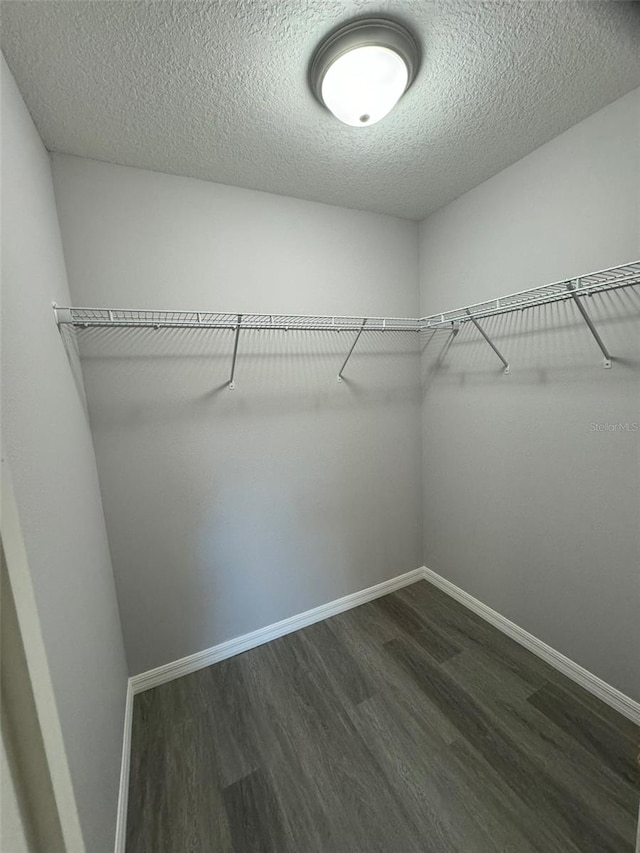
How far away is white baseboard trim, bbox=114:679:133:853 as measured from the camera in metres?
1.10

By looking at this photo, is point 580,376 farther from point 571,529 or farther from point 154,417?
point 154,417

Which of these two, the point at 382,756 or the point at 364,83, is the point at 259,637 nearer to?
the point at 382,756

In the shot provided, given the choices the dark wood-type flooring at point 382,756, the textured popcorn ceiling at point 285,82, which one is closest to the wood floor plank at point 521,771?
the dark wood-type flooring at point 382,756

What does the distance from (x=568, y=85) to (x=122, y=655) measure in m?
2.99

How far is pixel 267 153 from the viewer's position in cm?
148

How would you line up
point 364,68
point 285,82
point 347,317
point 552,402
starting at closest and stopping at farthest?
point 364,68
point 285,82
point 552,402
point 347,317

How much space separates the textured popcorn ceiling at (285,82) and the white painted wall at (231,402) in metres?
0.23

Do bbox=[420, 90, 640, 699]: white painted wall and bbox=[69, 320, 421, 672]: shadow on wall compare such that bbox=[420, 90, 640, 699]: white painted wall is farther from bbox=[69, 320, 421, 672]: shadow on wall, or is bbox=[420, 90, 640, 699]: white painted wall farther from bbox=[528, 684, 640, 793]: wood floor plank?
bbox=[69, 320, 421, 672]: shadow on wall

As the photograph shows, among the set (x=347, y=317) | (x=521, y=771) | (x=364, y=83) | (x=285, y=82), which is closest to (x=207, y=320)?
(x=347, y=317)

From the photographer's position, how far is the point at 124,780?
4.13 ft

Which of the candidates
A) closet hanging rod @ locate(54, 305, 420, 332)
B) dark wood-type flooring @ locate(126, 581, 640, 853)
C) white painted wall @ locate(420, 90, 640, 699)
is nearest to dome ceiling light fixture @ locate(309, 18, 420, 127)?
closet hanging rod @ locate(54, 305, 420, 332)

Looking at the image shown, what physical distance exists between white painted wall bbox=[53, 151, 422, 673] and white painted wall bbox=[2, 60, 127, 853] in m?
0.22

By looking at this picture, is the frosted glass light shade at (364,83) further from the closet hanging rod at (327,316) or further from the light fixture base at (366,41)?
the closet hanging rod at (327,316)

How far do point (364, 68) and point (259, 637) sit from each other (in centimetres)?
255
